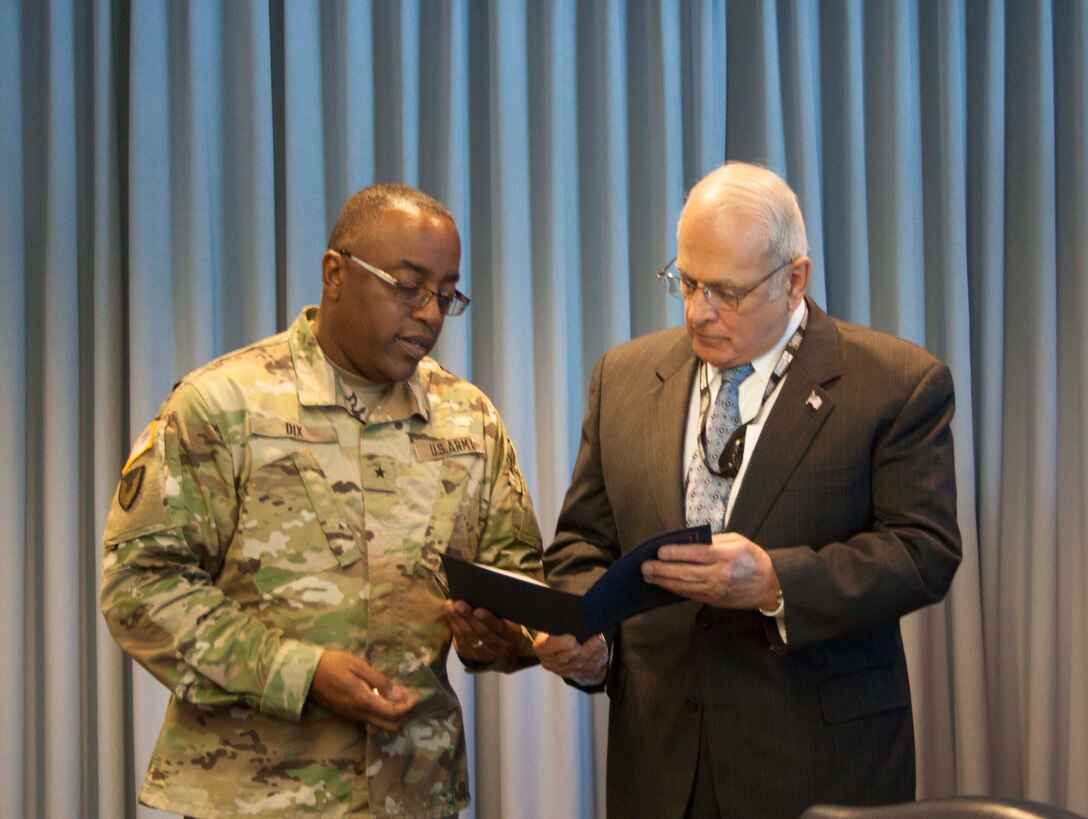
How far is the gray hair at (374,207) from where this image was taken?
7.57ft

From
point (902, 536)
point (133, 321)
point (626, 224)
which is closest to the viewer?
point (902, 536)

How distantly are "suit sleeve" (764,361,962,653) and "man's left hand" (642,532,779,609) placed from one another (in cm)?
4

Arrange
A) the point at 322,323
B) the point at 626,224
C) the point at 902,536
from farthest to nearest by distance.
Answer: the point at 626,224, the point at 322,323, the point at 902,536

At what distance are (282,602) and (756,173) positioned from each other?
3.85 feet

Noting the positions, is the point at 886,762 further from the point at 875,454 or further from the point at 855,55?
the point at 855,55

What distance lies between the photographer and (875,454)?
7.19 ft

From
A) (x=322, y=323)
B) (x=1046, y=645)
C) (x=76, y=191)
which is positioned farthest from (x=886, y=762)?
(x=76, y=191)

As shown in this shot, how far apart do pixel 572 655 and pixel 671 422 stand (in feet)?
1.56

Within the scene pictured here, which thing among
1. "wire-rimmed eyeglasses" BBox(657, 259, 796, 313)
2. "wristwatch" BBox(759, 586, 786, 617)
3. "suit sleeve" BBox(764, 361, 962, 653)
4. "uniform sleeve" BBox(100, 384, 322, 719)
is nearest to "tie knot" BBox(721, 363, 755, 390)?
"wire-rimmed eyeglasses" BBox(657, 259, 796, 313)

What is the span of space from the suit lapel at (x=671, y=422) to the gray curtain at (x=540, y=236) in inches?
52.2

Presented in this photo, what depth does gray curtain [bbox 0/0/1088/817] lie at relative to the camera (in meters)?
3.49

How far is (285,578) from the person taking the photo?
2.20 metres

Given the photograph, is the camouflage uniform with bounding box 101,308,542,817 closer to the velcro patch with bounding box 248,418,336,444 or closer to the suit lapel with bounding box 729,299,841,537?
the velcro patch with bounding box 248,418,336,444

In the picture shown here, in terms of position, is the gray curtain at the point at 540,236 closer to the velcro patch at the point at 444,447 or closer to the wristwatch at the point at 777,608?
the velcro patch at the point at 444,447
